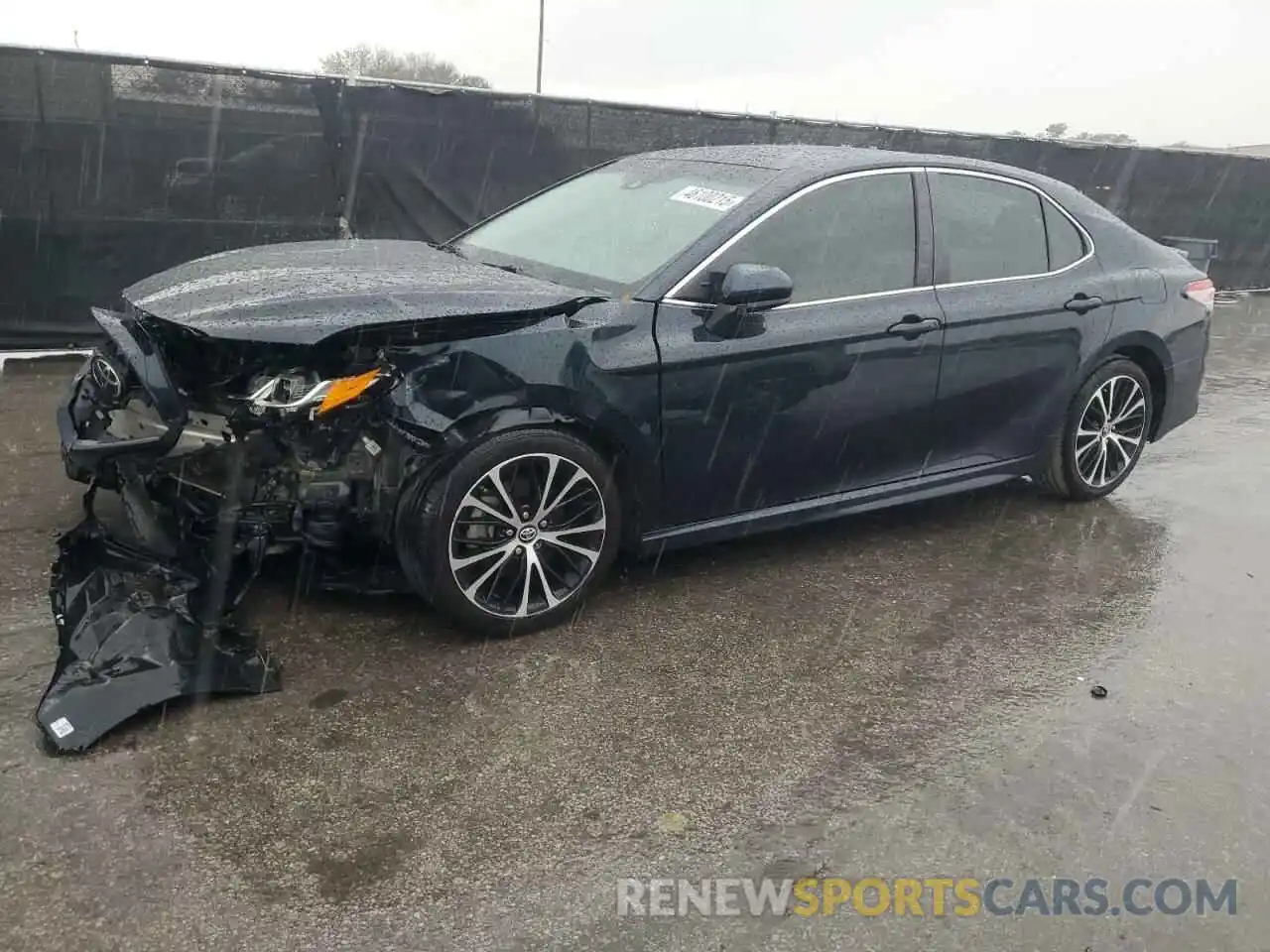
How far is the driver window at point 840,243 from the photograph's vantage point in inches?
155

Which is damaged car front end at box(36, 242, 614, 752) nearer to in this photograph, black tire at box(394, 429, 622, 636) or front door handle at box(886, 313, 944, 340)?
black tire at box(394, 429, 622, 636)

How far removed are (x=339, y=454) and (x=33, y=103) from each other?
5370 millimetres

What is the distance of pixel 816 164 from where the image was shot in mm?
4227

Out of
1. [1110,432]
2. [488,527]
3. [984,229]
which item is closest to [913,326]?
[984,229]

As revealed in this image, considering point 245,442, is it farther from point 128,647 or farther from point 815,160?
point 815,160

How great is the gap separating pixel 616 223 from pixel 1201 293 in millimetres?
3140

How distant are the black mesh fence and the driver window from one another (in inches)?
198

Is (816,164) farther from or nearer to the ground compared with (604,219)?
farther from the ground

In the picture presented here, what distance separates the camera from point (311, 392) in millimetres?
3236

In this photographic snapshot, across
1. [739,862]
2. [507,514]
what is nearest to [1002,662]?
[739,862]

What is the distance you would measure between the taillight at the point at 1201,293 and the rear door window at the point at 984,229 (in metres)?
1.03

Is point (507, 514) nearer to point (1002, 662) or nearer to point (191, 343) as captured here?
point (191, 343)

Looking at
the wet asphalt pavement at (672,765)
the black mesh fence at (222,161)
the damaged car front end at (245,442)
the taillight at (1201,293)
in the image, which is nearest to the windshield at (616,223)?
the damaged car front end at (245,442)

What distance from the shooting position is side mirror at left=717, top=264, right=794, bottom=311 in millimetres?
3672
